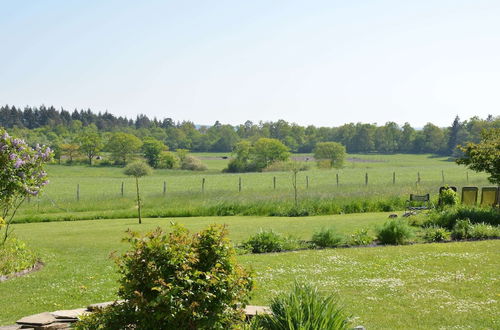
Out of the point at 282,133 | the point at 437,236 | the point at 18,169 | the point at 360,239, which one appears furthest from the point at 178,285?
the point at 282,133

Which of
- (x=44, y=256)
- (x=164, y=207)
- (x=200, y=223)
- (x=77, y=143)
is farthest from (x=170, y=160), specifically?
(x=44, y=256)

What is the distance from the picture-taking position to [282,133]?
156875 millimetres

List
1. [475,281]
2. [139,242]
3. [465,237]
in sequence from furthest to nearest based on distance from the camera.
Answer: [465,237] → [475,281] → [139,242]

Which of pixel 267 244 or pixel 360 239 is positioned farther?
pixel 360 239

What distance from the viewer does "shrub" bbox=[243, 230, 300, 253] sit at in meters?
13.4

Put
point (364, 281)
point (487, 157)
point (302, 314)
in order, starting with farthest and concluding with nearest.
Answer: point (487, 157), point (364, 281), point (302, 314)

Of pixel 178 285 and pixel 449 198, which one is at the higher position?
pixel 178 285

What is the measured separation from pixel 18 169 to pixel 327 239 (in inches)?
328

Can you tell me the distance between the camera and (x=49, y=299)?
8469 millimetres

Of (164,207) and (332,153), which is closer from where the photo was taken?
(164,207)

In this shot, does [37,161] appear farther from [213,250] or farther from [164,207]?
[164,207]

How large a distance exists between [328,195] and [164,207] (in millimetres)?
8877

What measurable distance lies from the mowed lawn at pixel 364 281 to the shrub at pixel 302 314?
1.21 ft

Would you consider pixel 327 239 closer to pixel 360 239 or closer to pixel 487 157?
pixel 360 239
